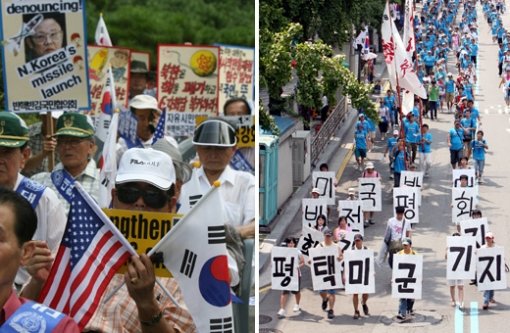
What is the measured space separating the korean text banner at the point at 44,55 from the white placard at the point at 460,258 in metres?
8.53

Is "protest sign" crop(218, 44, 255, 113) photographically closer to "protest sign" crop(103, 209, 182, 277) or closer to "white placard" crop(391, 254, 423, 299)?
"white placard" crop(391, 254, 423, 299)

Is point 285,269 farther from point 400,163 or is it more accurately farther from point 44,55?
point 44,55

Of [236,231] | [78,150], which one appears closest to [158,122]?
[78,150]

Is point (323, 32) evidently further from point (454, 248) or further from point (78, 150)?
point (78, 150)

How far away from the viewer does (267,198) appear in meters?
18.7

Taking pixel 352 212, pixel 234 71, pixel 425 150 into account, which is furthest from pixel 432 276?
pixel 425 150

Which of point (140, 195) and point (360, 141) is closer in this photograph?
point (140, 195)

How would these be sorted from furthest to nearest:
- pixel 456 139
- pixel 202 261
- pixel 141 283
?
pixel 456 139
pixel 202 261
pixel 141 283

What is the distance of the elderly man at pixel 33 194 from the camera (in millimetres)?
5391

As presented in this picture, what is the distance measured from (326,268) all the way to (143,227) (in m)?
9.44

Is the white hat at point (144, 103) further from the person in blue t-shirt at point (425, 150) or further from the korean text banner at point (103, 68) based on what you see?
the person in blue t-shirt at point (425, 150)

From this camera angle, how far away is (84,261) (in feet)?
16.7

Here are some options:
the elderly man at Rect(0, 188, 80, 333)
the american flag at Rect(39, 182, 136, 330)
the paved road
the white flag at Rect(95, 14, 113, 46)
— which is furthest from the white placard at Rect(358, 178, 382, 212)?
the elderly man at Rect(0, 188, 80, 333)

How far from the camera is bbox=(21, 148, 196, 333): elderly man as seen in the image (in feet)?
15.5
